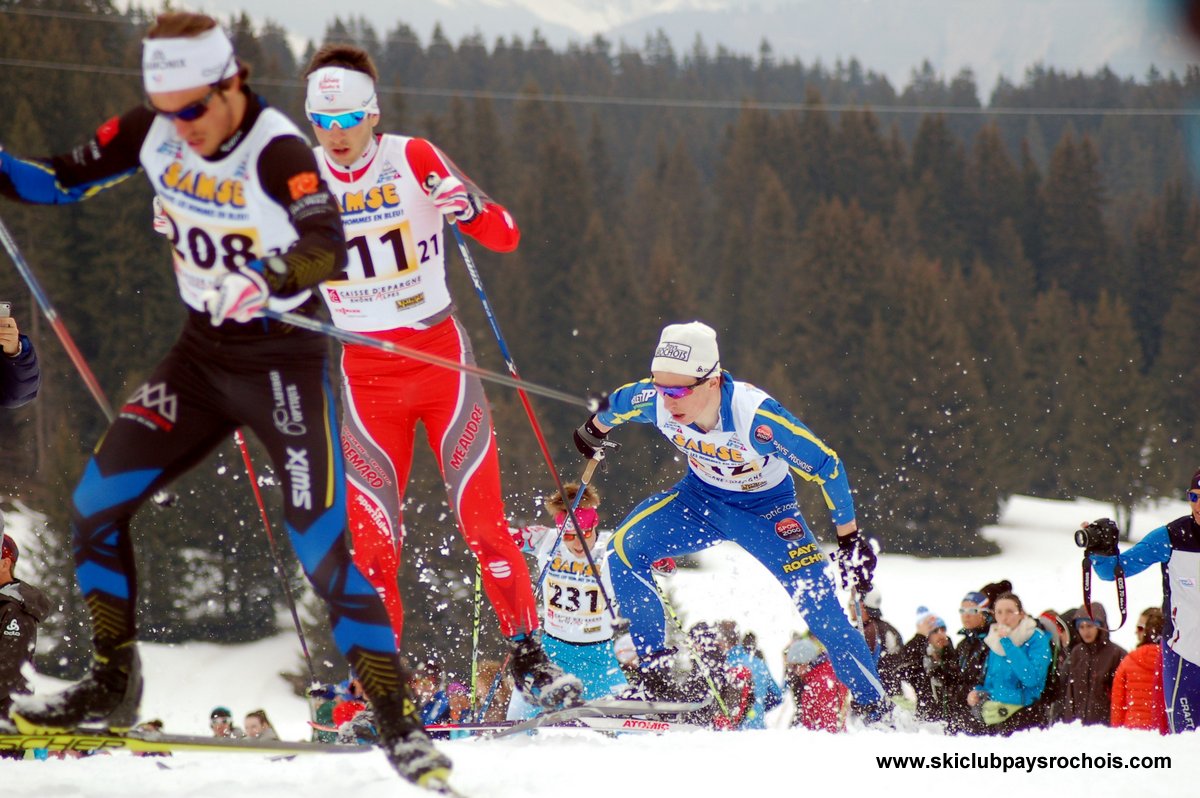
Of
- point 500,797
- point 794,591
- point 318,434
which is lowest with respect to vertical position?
point 794,591

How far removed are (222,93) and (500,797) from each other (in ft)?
7.94

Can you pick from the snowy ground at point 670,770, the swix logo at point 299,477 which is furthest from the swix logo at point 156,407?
the snowy ground at point 670,770

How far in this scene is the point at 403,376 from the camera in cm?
530

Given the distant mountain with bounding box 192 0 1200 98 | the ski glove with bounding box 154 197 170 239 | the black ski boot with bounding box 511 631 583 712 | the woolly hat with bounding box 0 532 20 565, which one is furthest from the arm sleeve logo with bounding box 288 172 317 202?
the distant mountain with bounding box 192 0 1200 98

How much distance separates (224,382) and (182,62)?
1003mm

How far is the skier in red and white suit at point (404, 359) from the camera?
Answer: 5.05 metres

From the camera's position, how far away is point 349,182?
5.06 meters

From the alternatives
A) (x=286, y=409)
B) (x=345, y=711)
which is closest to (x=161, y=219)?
→ (x=286, y=409)

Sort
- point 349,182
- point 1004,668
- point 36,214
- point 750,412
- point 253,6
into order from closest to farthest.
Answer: point 349,182 → point 750,412 → point 1004,668 → point 36,214 → point 253,6

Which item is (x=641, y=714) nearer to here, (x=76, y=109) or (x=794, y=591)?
(x=794, y=591)

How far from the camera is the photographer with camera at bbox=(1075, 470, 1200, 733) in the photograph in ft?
19.9

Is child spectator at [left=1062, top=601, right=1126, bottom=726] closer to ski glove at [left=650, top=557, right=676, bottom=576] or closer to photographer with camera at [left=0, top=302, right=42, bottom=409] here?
ski glove at [left=650, top=557, right=676, bottom=576]

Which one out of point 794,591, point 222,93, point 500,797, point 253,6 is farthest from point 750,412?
point 253,6

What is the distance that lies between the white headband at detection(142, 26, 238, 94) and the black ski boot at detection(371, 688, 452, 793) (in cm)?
205
